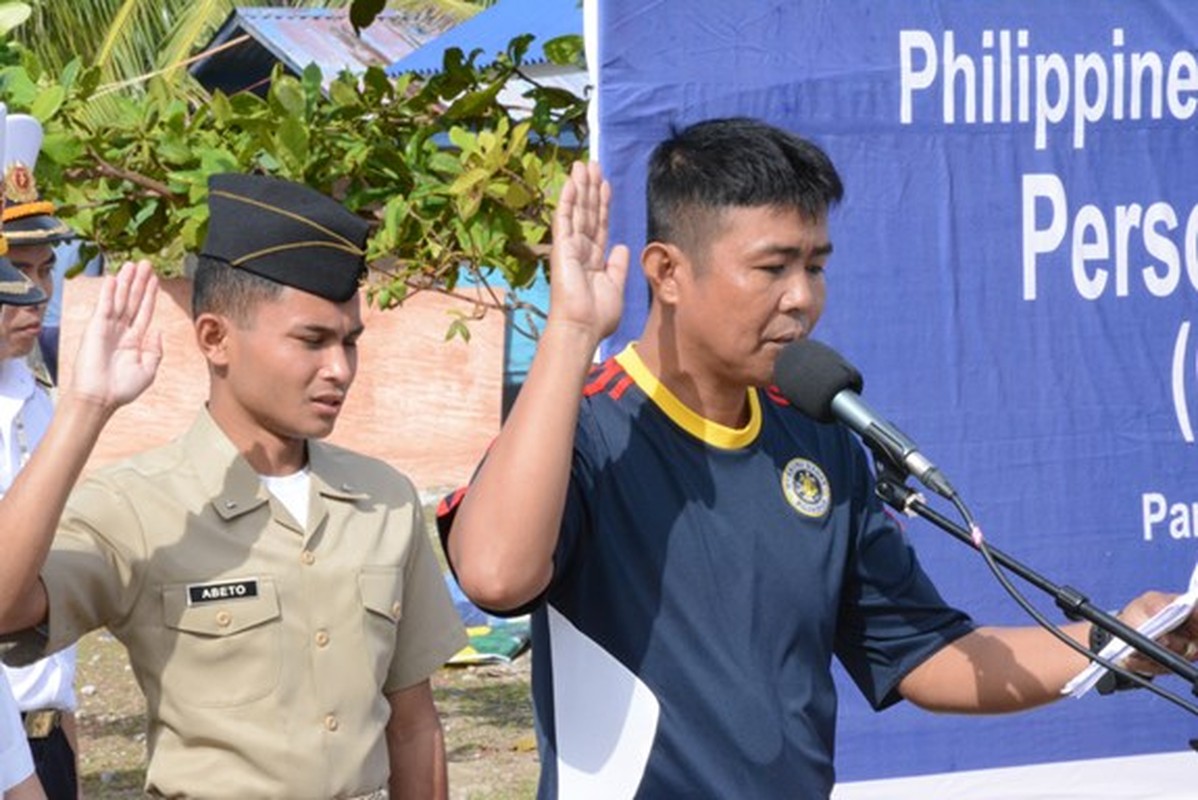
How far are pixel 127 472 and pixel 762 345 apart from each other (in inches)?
38.5

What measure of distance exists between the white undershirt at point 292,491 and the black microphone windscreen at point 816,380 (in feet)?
2.90

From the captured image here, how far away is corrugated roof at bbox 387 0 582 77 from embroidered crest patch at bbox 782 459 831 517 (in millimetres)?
6574

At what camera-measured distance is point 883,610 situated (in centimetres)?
309

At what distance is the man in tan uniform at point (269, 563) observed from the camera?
122 inches

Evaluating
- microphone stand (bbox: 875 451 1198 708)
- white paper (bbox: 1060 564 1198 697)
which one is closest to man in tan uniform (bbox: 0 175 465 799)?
microphone stand (bbox: 875 451 1198 708)

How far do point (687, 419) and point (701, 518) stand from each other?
14 centimetres

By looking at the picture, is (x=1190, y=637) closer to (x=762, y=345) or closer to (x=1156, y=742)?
(x=762, y=345)

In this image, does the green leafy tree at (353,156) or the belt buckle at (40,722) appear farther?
the green leafy tree at (353,156)

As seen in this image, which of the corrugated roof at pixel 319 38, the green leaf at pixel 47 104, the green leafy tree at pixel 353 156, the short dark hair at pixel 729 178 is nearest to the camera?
the short dark hair at pixel 729 178

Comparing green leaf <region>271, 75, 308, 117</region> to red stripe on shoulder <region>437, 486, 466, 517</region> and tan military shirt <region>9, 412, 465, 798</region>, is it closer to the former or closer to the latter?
tan military shirt <region>9, 412, 465, 798</region>

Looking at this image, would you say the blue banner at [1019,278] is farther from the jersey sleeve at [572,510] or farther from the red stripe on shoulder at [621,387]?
the jersey sleeve at [572,510]

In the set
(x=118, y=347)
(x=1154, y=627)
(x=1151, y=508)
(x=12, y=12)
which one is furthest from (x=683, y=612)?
(x=1151, y=508)

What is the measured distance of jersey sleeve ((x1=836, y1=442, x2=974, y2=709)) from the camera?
3.04 metres

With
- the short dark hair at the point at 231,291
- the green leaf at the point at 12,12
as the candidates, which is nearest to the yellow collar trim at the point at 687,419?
the short dark hair at the point at 231,291
